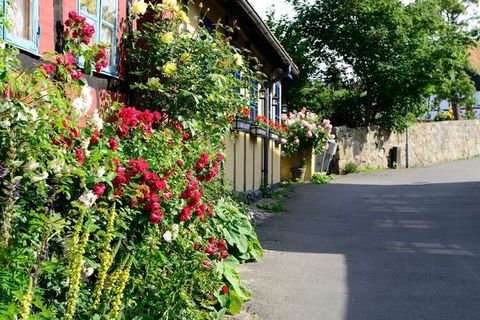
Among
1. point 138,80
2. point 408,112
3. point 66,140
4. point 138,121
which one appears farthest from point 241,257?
point 408,112

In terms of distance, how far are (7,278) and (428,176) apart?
72.3 feet

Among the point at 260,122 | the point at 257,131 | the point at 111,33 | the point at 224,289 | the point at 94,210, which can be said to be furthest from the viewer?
the point at 260,122

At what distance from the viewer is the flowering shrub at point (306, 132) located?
68.3ft

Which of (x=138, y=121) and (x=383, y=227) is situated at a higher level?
(x=138, y=121)

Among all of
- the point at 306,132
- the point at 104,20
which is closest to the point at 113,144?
the point at 104,20

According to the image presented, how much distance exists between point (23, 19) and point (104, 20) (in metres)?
1.71

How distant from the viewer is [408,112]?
27297 millimetres

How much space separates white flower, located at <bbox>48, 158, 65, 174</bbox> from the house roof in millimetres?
7223

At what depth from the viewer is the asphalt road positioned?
6.24 metres

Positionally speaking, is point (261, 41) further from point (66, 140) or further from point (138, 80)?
point (66, 140)

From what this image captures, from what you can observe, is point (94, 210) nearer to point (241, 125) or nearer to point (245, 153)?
point (241, 125)

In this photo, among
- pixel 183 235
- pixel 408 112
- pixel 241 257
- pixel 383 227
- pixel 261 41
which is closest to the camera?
pixel 183 235

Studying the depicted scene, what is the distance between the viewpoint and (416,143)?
29.8m

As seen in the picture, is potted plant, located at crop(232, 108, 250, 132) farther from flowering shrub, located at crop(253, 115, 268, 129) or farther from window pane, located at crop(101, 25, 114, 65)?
window pane, located at crop(101, 25, 114, 65)
